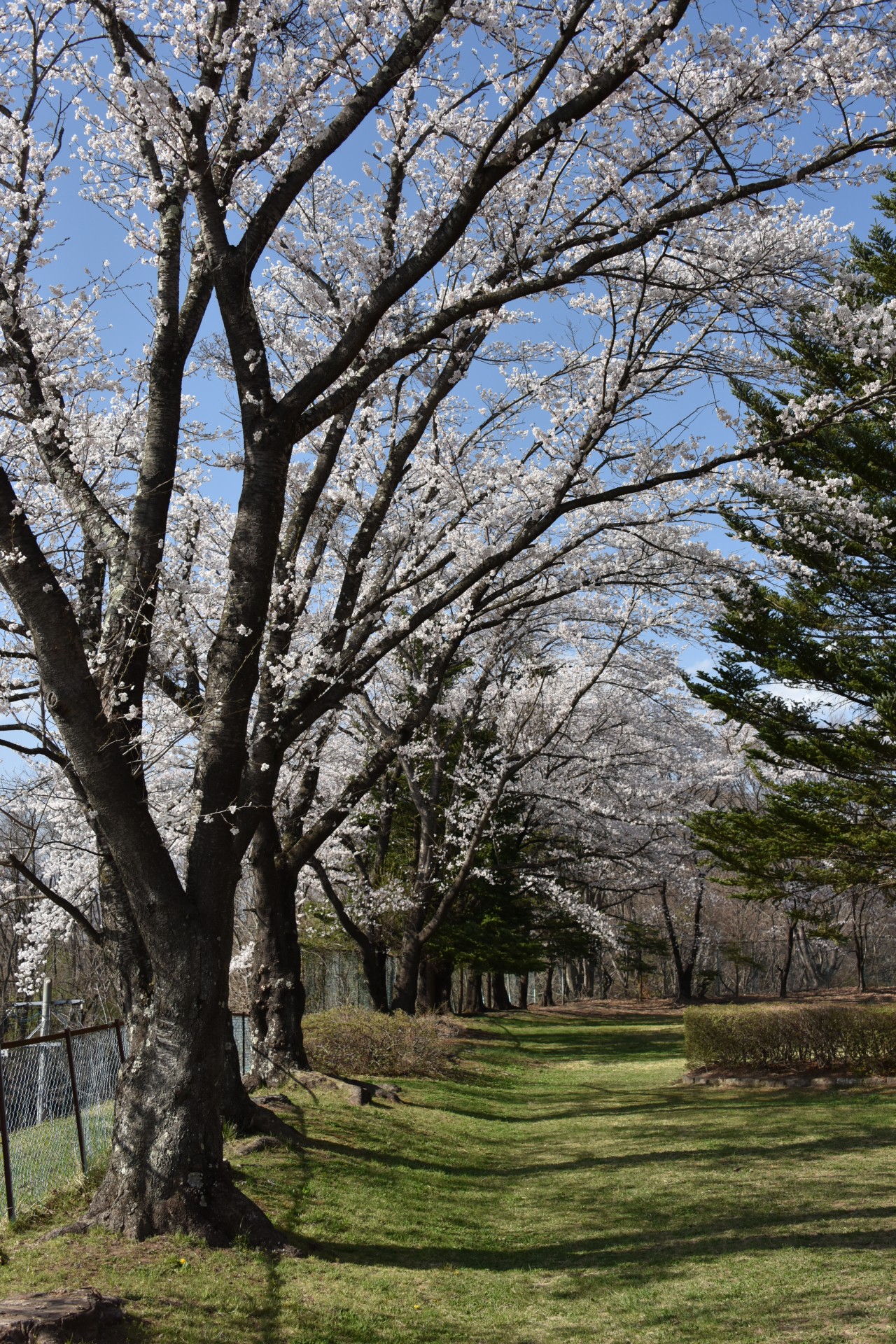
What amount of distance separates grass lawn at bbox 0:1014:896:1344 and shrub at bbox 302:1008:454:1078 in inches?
72.2

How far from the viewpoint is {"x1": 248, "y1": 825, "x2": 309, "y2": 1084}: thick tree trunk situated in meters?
9.45

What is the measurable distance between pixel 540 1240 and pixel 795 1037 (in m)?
8.45

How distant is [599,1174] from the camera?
7.88m

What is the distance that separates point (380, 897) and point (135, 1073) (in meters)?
11.6

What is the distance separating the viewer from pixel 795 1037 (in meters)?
13.2

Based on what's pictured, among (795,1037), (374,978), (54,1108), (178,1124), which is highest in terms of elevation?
(178,1124)

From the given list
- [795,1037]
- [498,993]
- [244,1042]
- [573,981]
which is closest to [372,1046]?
[244,1042]

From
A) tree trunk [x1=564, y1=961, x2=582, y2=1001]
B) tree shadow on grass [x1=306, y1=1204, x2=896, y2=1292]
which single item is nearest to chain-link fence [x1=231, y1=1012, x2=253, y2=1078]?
tree shadow on grass [x1=306, y1=1204, x2=896, y2=1292]

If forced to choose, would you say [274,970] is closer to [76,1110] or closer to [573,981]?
[76,1110]

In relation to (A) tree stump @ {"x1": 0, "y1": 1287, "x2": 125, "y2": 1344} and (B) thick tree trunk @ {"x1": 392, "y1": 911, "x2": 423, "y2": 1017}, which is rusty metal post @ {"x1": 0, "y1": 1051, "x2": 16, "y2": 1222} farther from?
(B) thick tree trunk @ {"x1": 392, "y1": 911, "x2": 423, "y2": 1017}

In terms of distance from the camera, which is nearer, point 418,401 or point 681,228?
point 681,228

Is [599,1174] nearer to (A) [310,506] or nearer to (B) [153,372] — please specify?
(A) [310,506]

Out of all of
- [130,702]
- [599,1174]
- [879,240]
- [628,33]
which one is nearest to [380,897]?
[599,1174]

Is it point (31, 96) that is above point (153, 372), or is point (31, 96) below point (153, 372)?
above
